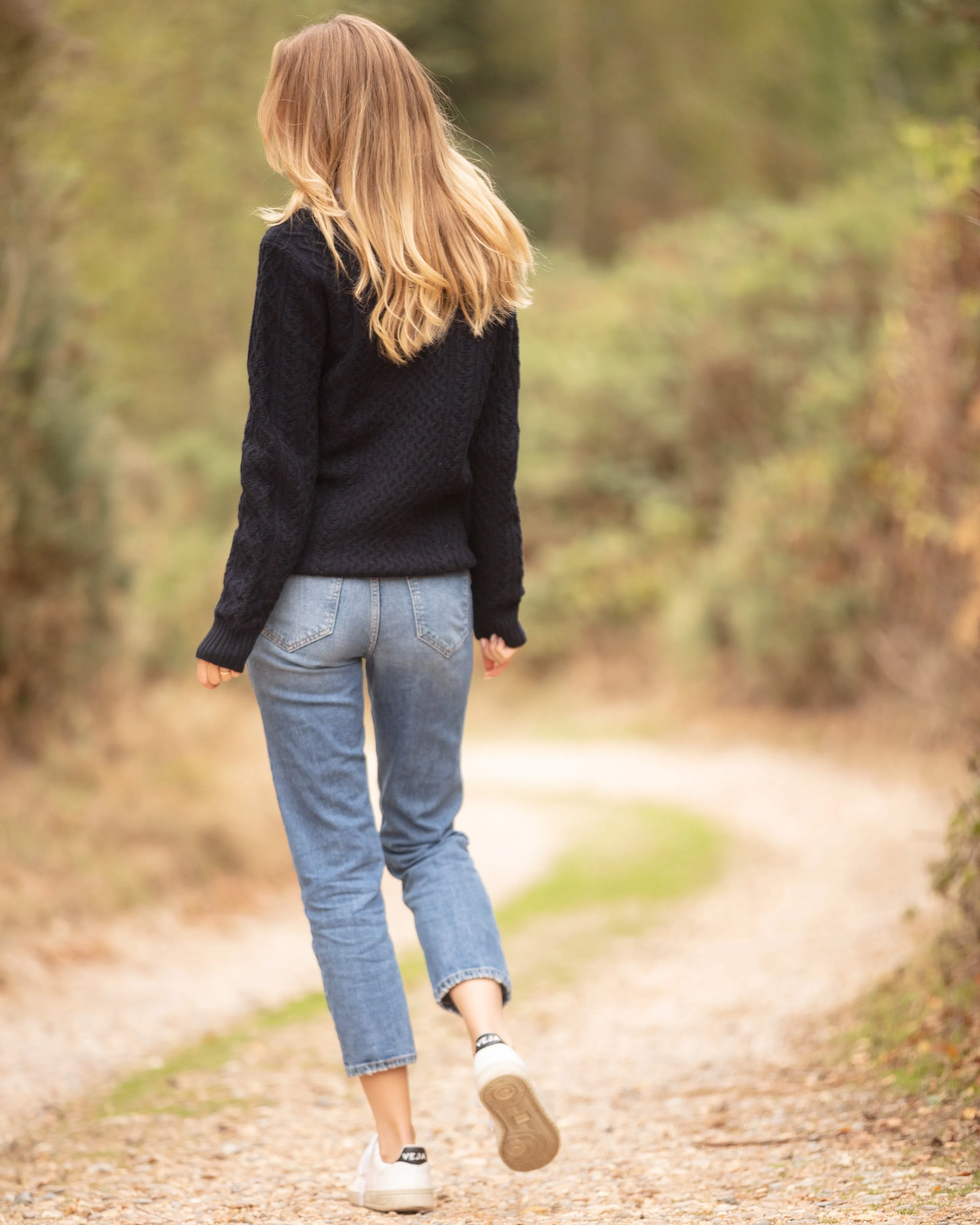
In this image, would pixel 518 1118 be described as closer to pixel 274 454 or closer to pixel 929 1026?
pixel 274 454

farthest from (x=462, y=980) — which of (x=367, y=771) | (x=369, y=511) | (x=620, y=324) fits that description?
(x=620, y=324)

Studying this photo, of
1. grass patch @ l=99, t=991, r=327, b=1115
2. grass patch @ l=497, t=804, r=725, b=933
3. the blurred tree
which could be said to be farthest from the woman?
the blurred tree

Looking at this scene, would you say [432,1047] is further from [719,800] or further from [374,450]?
[719,800]

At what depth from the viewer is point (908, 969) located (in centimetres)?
400

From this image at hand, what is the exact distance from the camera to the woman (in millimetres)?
2404

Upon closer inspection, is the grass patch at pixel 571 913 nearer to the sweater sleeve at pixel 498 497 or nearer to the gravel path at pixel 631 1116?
the gravel path at pixel 631 1116

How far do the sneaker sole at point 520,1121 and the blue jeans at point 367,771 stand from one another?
0.25 metres

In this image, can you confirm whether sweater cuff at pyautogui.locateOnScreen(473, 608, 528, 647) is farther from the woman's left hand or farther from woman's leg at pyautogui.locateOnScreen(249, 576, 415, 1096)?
woman's leg at pyautogui.locateOnScreen(249, 576, 415, 1096)

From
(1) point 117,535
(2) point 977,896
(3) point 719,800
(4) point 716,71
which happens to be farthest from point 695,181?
(2) point 977,896

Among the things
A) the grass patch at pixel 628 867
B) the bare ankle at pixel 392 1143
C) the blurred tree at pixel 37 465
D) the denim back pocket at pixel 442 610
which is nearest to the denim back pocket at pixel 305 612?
the denim back pocket at pixel 442 610

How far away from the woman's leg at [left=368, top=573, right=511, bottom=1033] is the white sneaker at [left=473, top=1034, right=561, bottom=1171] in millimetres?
144

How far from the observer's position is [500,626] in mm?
2744

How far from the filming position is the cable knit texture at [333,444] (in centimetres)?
240

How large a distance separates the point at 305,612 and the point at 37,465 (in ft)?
16.2
